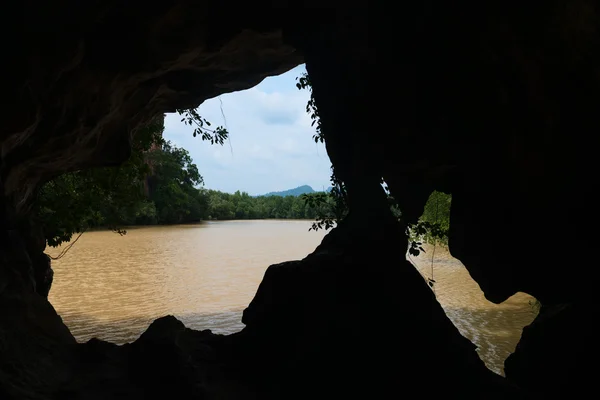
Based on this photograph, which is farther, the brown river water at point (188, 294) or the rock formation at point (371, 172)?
the brown river water at point (188, 294)

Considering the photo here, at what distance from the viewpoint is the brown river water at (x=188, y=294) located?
10.3 meters

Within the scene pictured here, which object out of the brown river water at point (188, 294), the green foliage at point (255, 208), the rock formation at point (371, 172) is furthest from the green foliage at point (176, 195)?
the rock formation at point (371, 172)

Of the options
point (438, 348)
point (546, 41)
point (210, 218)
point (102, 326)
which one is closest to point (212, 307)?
point (102, 326)

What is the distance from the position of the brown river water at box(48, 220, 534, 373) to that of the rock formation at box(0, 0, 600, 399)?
0.75 meters

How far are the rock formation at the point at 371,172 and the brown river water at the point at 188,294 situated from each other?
29.4 inches

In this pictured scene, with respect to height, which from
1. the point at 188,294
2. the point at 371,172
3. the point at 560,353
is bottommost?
the point at 188,294

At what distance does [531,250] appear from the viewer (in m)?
4.67

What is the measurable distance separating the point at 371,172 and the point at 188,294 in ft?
36.4

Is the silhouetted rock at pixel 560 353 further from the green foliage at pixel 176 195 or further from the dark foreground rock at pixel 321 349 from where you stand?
the green foliage at pixel 176 195

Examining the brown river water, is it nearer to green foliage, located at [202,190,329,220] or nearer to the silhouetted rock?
the silhouetted rock

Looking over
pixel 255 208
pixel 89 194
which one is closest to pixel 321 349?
pixel 89 194

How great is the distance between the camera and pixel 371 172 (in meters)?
5.19

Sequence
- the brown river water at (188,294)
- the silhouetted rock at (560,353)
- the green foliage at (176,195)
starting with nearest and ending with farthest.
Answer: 1. the silhouetted rock at (560,353)
2. the brown river water at (188,294)
3. the green foliage at (176,195)

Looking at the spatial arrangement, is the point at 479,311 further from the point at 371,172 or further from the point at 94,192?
the point at 94,192
